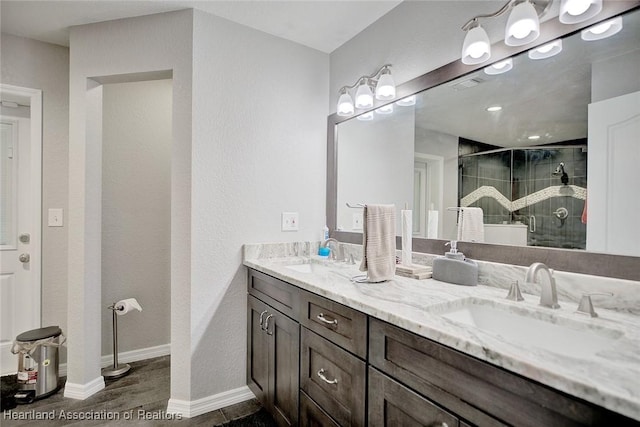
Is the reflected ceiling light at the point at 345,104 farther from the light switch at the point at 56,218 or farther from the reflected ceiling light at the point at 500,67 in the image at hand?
the light switch at the point at 56,218

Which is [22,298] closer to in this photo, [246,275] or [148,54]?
[246,275]

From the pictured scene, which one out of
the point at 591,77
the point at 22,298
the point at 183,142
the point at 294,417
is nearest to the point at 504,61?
the point at 591,77

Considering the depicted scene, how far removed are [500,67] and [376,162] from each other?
906 millimetres

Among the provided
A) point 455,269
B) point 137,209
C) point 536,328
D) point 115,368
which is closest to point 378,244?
point 455,269

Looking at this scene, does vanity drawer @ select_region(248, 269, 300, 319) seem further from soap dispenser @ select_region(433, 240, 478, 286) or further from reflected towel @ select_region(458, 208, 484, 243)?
reflected towel @ select_region(458, 208, 484, 243)

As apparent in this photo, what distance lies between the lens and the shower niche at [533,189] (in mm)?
1219

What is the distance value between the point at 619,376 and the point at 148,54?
8.34 feet

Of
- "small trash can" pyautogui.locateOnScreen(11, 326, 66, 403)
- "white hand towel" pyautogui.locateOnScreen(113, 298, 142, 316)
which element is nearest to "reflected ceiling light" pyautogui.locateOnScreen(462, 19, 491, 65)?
"white hand towel" pyautogui.locateOnScreen(113, 298, 142, 316)

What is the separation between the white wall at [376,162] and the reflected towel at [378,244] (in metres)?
0.39

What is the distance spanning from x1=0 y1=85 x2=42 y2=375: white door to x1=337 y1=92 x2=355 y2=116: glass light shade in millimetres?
2184

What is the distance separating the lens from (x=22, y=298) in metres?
2.49

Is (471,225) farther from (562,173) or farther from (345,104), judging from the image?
(345,104)

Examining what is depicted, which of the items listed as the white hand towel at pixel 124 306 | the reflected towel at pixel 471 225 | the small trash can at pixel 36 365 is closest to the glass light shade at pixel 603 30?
the reflected towel at pixel 471 225

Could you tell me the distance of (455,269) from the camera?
57.7 inches
